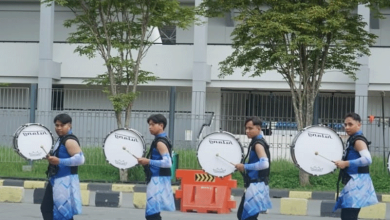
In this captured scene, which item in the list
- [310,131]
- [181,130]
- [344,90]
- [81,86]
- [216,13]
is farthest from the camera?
[81,86]

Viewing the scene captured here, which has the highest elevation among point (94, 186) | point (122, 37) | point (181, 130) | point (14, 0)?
point (14, 0)

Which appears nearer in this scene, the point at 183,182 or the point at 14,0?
the point at 183,182

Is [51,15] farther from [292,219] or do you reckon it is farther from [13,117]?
[292,219]

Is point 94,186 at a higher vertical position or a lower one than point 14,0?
lower

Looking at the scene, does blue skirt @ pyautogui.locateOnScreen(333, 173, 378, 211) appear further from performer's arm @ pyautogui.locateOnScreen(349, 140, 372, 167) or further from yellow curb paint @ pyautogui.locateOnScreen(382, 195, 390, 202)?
yellow curb paint @ pyautogui.locateOnScreen(382, 195, 390, 202)

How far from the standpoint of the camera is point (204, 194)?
1619cm

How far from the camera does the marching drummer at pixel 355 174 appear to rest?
32.3 ft

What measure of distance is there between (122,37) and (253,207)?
41.8 ft

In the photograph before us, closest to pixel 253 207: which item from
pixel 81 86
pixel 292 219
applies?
pixel 292 219

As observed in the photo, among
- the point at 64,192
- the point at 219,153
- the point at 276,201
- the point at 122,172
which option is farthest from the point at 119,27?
the point at 64,192

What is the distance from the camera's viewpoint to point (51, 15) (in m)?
33.4

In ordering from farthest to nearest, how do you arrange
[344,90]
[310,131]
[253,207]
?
[344,90]
[310,131]
[253,207]

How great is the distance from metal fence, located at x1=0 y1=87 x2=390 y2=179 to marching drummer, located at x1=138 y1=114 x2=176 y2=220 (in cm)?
1116

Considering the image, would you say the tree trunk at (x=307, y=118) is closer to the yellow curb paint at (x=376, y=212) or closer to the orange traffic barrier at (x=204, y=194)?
the orange traffic barrier at (x=204, y=194)
